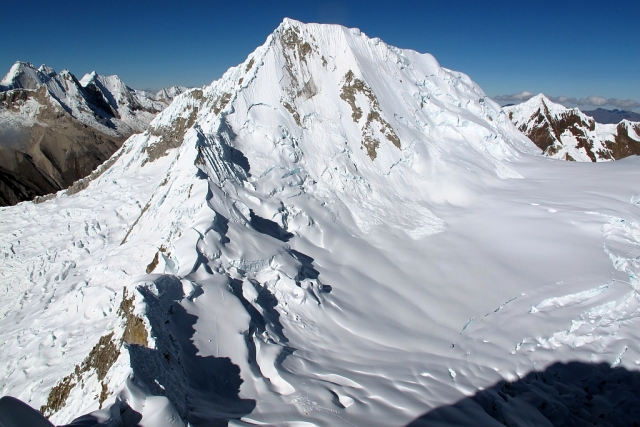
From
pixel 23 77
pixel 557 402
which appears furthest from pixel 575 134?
pixel 23 77

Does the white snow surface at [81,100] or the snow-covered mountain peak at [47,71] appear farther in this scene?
the snow-covered mountain peak at [47,71]

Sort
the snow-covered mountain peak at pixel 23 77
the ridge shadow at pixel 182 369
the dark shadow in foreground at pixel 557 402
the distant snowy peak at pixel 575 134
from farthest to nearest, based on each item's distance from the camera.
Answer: the snow-covered mountain peak at pixel 23 77 < the distant snowy peak at pixel 575 134 < the dark shadow in foreground at pixel 557 402 < the ridge shadow at pixel 182 369

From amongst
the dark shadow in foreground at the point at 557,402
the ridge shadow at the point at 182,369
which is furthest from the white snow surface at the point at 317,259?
the dark shadow in foreground at the point at 557,402

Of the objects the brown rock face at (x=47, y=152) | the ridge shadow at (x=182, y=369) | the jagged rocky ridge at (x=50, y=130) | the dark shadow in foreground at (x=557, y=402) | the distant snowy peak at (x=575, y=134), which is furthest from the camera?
the distant snowy peak at (x=575, y=134)

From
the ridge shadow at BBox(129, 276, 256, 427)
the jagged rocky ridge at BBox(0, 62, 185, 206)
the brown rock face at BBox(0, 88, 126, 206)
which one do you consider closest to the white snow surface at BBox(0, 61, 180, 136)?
the jagged rocky ridge at BBox(0, 62, 185, 206)

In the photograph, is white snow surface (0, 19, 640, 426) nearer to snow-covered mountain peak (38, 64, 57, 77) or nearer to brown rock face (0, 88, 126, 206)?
brown rock face (0, 88, 126, 206)

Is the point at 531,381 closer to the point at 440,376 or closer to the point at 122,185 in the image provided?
the point at 440,376

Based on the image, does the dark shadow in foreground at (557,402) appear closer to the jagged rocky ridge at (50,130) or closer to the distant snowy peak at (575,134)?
the jagged rocky ridge at (50,130)
